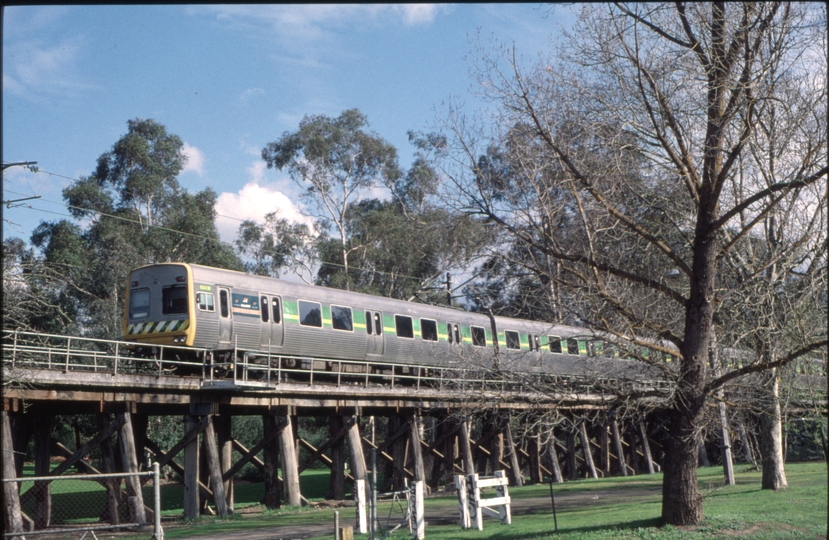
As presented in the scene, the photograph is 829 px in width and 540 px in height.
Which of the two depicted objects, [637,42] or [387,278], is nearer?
[637,42]

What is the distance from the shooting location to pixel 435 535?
13.7 meters

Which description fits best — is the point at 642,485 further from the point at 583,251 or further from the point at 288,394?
the point at 583,251

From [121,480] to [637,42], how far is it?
15407 millimetres

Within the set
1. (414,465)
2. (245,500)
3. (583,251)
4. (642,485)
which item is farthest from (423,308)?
(583,251)

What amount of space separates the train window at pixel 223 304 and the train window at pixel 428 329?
24.3ft

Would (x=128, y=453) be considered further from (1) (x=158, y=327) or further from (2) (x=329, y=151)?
(2) (x=329, y=151)

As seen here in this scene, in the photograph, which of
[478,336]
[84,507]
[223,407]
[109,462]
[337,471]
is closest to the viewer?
[109,462]

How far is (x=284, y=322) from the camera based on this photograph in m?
21.3

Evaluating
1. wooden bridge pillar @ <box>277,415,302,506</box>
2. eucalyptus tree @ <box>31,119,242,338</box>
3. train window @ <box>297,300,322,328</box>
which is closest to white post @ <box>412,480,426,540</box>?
wooden bridge pillar @ <box>277,415,302,506</box>

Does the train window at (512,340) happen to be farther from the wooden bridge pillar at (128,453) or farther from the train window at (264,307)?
the wooden bridge pillar at (128,453)

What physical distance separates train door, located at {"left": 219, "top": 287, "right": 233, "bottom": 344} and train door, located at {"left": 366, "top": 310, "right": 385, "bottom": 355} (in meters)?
4.82

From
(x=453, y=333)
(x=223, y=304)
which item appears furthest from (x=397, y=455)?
(x=223, y=304)

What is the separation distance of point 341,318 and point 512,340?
8.39 m

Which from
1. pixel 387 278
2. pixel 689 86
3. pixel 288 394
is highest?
pixel 387 278
